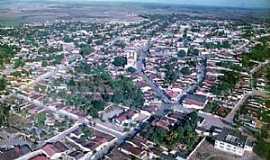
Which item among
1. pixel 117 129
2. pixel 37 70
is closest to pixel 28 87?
pixel 37 70

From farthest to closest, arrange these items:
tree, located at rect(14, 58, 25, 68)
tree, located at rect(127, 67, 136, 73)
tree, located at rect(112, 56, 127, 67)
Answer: tree, located at rect(112, 56, 127, 67), tree, located at rect(127, 67, 136, 73), tree, located at rect(14, 58, 25, 68)

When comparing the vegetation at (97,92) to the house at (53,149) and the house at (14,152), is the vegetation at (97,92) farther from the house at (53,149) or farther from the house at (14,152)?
the house at (14,152)

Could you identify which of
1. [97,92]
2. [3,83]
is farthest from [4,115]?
[97,92]

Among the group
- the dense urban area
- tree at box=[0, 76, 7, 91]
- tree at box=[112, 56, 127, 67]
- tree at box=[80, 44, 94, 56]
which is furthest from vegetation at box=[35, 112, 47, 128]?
tree at box=[80, 44, 94, 56]

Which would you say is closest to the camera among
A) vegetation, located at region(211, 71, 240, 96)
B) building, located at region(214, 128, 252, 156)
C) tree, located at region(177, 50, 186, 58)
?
building, located at region(214, 128, 252, 156)

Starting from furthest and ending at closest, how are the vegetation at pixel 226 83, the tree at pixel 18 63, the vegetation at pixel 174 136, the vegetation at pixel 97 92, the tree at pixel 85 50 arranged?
1. the tree at pixel 85 50
2. the tree at pixel 18 63
3. the vegetation at pixel 226 83
4. the vegetation at pixel 97 92
5. the vegetation at pixel 174 136

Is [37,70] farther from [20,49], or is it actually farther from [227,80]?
[227,80]

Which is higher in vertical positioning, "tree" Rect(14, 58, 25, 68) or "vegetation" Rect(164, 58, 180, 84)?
"tree" Rect(14, 58, 25, 68)

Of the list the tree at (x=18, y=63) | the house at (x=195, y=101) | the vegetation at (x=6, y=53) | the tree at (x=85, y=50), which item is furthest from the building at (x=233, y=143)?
the tree at (x=85, y=50)

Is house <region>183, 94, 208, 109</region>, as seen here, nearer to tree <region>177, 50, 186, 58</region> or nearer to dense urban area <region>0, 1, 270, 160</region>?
dense urban area <region>0, 1, 270, 160</region>
